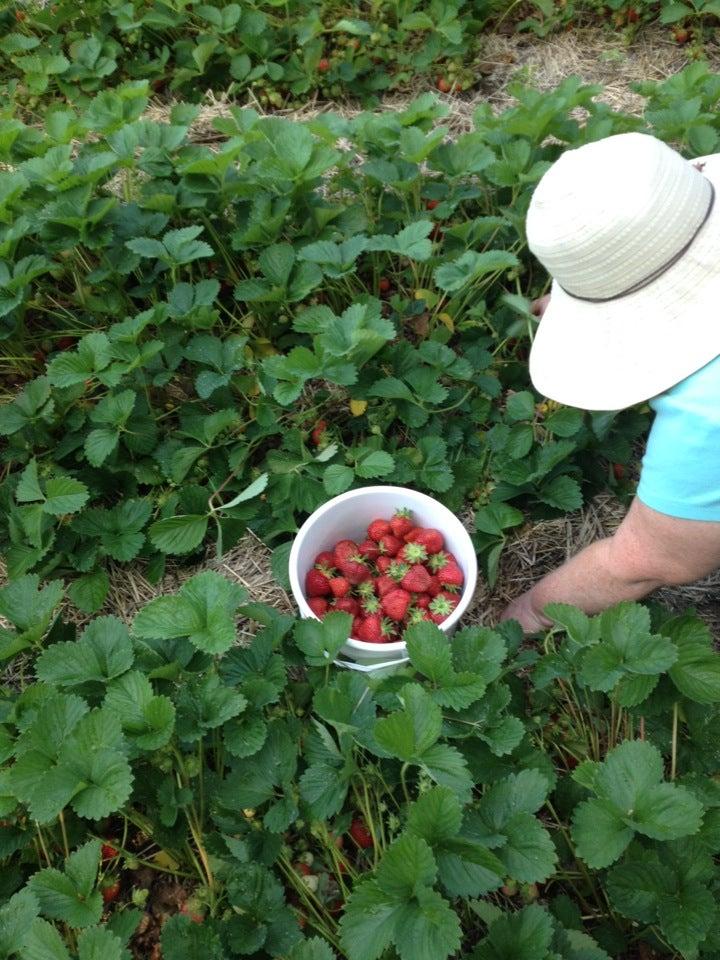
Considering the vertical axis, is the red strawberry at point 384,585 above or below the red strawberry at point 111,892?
above

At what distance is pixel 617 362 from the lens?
1.22 metres

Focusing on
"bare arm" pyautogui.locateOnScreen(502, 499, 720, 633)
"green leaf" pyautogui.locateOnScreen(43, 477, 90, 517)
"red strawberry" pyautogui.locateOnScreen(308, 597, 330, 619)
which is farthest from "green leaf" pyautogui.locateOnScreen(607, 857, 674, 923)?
"green leaf" pyautogui.locateOnScreen(43, 477, 90, 517)

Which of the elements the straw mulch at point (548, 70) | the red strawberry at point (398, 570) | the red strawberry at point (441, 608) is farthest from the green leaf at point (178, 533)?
the straw mulch at point (548, 70)

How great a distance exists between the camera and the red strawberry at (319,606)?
1.53 metres

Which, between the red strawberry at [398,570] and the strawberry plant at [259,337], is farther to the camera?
the strawberry plant at [259,337]

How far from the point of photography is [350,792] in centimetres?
139

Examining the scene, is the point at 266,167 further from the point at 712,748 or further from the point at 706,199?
the point at 712,748

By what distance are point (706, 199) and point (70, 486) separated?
1.33m

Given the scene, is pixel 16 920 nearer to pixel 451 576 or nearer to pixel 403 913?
pixel 403 913

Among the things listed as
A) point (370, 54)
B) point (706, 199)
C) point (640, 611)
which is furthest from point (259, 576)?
point (370, 54)

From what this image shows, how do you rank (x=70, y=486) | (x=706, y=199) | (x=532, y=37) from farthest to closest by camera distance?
1. (x=532, y=37)
2. (x=70, y=486)
3. (x=706, y=199)

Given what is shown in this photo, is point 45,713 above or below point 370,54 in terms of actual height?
below

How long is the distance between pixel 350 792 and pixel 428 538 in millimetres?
515

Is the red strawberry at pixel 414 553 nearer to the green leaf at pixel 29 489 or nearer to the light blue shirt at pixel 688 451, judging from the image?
the light blue shirt at pixel 688 451
